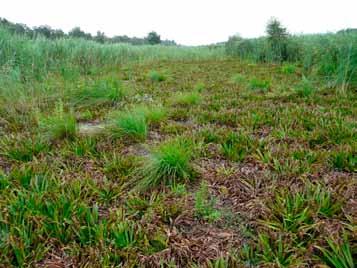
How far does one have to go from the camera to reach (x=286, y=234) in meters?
1.81

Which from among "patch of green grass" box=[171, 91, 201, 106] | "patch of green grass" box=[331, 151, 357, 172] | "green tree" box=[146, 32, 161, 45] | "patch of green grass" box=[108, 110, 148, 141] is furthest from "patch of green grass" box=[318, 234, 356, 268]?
"green tree" box=[146, 32, 161, 45]

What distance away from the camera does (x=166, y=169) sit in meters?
2.61

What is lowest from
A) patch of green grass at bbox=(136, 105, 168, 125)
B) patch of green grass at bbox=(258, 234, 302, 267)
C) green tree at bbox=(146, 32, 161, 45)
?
patch of green grass at bbox=(258, 234, 302, 267)

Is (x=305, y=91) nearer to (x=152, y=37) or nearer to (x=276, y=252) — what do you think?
(x=276, y=252)

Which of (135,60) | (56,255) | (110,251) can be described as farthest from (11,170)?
(135,60)

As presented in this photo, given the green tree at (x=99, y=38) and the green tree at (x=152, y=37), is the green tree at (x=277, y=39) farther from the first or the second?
the green tree at (x=152, y=37)

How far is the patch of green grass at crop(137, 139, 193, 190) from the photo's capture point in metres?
2.55

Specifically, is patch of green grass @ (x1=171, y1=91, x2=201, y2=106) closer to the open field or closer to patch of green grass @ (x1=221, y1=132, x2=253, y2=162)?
the open field

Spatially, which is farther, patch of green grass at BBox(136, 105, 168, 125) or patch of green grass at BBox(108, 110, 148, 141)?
patch of green grass at BBox(136, 105, 168, 125)

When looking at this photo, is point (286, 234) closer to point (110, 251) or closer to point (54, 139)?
point (110, 251)

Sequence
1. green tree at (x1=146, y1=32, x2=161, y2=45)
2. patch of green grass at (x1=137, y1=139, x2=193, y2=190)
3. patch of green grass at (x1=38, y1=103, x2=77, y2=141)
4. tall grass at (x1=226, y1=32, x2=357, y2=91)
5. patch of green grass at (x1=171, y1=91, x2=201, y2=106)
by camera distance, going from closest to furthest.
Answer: patch of green grass at (x1=137, y1=139, x2=193, y2=190)
patch of green grass at (x1=38, y1=103, x2=77, y2=141)
patch of green grass at (x1=171, y1=91, x2=201, y2=106)
tall grass at (x1=226, y1=32, x2=357, y2=91)
green tree at (x1=146, y1=32, x2=161, y2=45)

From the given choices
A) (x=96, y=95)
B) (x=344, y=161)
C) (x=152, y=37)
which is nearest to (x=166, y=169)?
(x=344, y=161)

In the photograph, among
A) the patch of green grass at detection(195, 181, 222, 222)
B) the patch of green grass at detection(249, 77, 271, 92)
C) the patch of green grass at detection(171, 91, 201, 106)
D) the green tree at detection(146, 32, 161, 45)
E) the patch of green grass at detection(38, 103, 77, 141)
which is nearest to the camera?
the patch of green grass at detection(195, 181, 222, 222)

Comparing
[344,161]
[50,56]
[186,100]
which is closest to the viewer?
[344,161]
